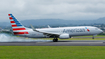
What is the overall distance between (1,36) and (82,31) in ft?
78.8

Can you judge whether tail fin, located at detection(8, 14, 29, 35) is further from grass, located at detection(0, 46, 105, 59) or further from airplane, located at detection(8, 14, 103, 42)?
grass, located at detection(0, 46, 105, 59)

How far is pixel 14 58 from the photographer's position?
51.9 feet

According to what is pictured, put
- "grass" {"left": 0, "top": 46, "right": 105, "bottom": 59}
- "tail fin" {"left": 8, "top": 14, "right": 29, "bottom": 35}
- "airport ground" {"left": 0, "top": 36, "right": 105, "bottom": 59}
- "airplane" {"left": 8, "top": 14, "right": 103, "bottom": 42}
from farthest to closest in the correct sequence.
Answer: "tail fin" {"left": 8, "top": 14, "right": 29, "bottom": 35} → "airplane" {"left": 8, "top": 14, "right": 103, "bottom": 42} → "airport ground" {"left": 0, "top": 36, "right": 105, "bottom": 59} → "grass" {"left": 0, "top": 46, "right": 105, "bottom": 59}

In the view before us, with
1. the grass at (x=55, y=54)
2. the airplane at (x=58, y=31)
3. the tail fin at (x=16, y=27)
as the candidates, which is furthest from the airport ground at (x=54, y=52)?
the tail fin at (x=16, y=27)

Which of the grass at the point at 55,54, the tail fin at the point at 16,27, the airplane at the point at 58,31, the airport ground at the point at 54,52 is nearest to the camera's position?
the grass at the point at 55,54

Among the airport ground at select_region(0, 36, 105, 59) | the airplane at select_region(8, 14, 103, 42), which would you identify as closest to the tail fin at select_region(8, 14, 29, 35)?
the airplane at select_region(8, 14, 103, 42)

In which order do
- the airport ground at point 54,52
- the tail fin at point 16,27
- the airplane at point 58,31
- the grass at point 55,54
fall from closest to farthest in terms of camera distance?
the grass at point 55,54
the airport ground at point 54,52
the airplane at point 58,31
the tail fin at point 16,27

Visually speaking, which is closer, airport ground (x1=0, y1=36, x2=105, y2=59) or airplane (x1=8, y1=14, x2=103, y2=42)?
airport ground (x1=0, y1=36, x2=105, y2=59)

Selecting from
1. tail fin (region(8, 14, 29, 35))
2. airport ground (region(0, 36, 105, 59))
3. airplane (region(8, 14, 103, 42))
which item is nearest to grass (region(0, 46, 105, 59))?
airport ground (region(0, 36, 105, 59))

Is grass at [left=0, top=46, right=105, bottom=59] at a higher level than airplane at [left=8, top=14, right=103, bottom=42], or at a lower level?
lower

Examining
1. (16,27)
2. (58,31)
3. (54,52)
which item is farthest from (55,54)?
(16,27)

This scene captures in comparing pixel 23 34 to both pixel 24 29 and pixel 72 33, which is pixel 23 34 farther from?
pixel 72 33

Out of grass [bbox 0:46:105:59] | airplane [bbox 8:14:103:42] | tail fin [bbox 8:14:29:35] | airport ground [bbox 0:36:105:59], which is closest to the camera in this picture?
grass [bbox 0:46:105:59]

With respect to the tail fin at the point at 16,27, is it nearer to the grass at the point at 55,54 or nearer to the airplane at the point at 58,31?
the airplane at the point at 58,31
